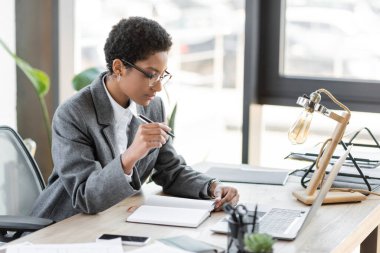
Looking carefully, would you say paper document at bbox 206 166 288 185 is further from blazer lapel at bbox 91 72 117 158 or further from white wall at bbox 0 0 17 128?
white wall at bbox 0 0 17 128

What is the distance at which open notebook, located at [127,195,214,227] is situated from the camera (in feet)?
7.11

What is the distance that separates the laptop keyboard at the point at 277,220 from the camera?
2.10m

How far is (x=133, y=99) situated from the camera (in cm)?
241

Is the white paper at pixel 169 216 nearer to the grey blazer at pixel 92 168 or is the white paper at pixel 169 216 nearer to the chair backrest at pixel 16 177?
the grey blazer at pixel 92 168

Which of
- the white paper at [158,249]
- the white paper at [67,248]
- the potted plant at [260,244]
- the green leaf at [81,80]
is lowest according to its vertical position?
the white paper at [158,249]

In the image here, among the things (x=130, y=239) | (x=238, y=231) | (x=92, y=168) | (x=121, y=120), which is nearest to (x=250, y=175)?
(x=121, y=120)

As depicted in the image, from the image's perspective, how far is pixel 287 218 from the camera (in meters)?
2.22

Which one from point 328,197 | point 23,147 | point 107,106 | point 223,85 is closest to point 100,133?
point 107,106

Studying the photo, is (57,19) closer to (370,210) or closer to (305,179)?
(305,179)

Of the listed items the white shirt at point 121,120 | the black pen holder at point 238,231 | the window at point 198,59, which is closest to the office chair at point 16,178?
the white shirt at point 121,120

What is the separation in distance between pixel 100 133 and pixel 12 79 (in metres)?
1.78

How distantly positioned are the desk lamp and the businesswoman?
0.26m

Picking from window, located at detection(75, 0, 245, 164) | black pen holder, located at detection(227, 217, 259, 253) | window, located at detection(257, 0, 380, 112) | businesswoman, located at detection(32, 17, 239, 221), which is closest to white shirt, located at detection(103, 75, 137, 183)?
businesswoman, located at detection(32, 17, 239, 221)

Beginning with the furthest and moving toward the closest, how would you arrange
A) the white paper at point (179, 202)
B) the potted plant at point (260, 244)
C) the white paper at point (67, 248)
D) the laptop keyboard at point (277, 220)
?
the white paper at point (179, 202), the laptop keyboard at point (277, 220), the white paper at point (67, 248), the potted plant at point (260, 244)
